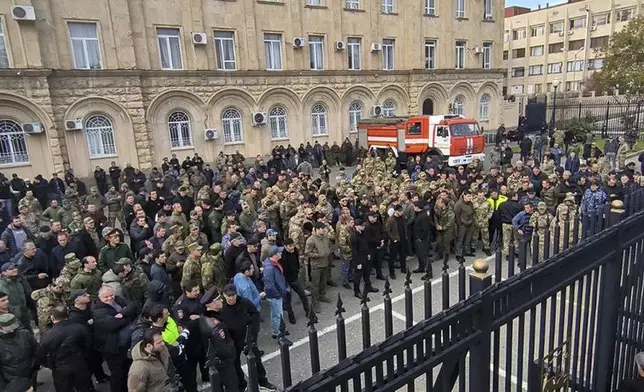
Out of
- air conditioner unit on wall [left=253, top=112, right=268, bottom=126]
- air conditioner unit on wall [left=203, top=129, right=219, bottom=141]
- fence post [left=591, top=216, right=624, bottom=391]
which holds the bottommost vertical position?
fence post [left=591, top=216, right=624, bottom=391]

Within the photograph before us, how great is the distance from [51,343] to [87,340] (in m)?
0.36

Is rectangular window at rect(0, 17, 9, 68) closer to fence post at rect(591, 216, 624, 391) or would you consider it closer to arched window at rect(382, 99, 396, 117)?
arched window at rect(382, 99, 396, 117)

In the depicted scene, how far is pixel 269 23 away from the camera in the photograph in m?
23.7

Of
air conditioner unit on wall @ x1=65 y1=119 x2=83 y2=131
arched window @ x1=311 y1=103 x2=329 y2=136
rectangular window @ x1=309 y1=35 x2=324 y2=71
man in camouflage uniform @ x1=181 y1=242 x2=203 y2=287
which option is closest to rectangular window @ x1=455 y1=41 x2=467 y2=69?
rectangular window @ x1=309 y1=35 x2=324 y2=71

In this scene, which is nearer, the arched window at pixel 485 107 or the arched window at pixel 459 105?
the arched window at pixel 459 105

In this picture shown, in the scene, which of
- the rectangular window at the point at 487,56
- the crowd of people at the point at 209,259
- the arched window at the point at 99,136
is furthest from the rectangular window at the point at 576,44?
the arched window at the point at 99,136

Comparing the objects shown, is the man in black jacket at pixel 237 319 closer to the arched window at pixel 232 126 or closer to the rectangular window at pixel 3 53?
the rectangular window at pixel 3 53

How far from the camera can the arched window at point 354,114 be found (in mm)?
27656

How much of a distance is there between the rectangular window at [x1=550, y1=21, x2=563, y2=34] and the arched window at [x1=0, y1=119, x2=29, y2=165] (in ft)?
211

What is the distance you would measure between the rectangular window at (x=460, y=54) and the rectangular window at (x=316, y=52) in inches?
453

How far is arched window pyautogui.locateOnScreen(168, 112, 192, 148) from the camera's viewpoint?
22.0 meters

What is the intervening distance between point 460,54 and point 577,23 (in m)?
37.3

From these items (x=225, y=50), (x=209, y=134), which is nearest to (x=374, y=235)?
(x=209, y=134)

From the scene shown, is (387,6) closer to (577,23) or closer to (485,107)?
(485,107)
